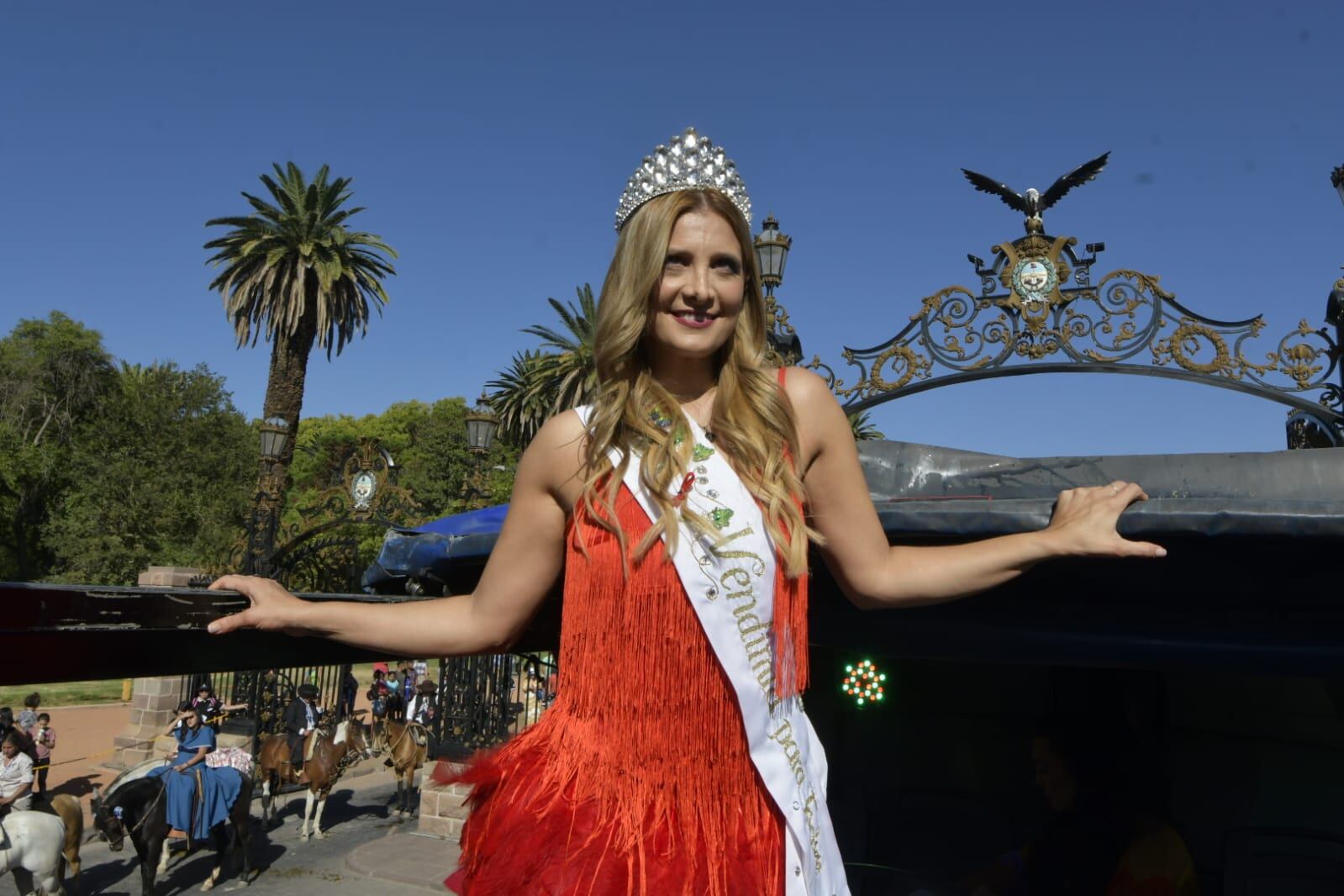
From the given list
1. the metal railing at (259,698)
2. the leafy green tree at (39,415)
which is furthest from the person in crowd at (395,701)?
the leafy green tree at (39,415)

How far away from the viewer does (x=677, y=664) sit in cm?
157

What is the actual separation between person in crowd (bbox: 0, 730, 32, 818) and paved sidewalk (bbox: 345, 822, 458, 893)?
11.2 feet

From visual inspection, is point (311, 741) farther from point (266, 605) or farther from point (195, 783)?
point (266, 605)

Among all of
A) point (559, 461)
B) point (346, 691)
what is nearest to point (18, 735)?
point (346, 691)

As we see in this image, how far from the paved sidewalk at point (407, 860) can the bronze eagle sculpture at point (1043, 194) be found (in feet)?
29.3

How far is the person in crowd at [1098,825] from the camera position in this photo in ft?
9.70

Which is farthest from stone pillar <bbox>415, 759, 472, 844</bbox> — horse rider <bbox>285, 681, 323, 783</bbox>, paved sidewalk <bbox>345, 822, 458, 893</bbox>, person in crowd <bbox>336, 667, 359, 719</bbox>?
person in crowd <bbox>336, 667, 359, 719</bbox>

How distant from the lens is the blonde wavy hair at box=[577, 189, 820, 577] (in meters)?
1.59

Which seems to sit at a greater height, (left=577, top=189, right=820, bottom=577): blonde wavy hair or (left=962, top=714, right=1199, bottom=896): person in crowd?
(left=577, top=189, right=820, bottom=577): blonde wavy hair

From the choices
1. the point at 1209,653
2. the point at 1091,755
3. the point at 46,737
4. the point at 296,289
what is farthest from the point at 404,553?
the point at 296,289

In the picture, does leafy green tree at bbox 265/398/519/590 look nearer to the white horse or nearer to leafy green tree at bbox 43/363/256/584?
leafy green tree at bbox 43/363/256/584

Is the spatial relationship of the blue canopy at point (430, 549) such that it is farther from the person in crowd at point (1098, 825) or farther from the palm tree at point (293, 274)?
the palm tree at point (293, 274)

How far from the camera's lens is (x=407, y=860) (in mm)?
11039

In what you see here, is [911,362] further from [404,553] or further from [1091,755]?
[404,553]
